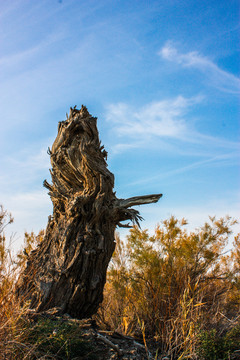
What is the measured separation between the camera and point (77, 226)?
234 inches

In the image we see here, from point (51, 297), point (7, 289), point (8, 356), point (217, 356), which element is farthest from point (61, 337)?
point (217, 356)

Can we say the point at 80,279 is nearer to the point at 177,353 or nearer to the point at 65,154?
the point at 177,353

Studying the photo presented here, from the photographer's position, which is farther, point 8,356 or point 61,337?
point 61,337

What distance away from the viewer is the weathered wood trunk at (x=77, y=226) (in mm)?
5469

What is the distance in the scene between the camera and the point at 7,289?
369 centimetres

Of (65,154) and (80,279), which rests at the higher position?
(65,154)

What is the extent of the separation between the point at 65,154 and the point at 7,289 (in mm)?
3639

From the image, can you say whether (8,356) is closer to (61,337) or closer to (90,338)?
(61,337)

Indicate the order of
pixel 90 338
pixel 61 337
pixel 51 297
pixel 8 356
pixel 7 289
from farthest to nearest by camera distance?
pixel 51 297 → pixel 90 338 → pixel 61 337 → pixel 7 289 → pixel 8 356

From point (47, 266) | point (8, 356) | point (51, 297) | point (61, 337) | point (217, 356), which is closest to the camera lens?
point (8, 356)

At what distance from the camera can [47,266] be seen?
5.72 m

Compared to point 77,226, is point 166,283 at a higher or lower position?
lower

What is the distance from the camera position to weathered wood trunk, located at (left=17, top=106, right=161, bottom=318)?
5469 millimetres

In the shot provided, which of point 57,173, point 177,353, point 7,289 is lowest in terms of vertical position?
point 177,353
